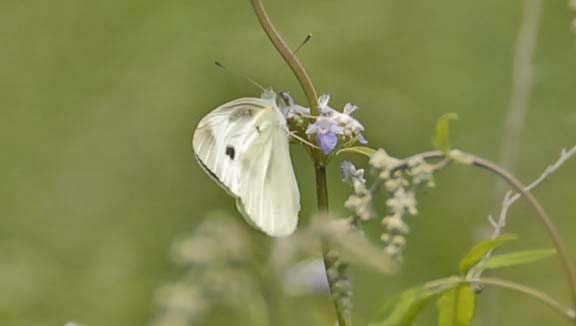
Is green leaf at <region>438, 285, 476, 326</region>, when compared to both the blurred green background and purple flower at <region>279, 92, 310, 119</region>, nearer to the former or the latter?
purple flower at <region>279, 92, 310, 119</region>

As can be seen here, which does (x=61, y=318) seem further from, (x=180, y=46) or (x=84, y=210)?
(x=180, y=46)

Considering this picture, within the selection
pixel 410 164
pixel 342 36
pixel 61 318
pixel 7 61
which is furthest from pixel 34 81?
pixel 410 164

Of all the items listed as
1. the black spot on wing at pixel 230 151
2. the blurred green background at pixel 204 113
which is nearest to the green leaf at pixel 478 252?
the black spot on wing at pixel 230 151

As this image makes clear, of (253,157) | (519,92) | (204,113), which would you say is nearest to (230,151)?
(253,157)

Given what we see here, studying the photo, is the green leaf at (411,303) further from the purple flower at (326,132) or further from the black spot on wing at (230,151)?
the black spot on wing at (230,151)

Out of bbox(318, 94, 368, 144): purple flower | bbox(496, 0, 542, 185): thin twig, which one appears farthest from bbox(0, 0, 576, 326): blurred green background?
bbox(318, 94, 368, 144): purple flower

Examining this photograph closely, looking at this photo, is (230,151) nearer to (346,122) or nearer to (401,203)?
(346,122)
